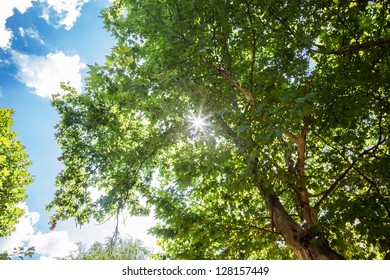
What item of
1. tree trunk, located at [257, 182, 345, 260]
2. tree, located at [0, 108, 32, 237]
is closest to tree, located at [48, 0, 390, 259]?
tree trunk, located at [257, 182, 345, 260]

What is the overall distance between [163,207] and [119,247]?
68.3 inches

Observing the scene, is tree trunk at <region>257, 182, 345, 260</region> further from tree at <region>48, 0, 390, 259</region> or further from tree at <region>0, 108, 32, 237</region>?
tree at <region>0, 108, 32, 237</region>

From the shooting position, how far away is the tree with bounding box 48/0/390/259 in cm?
→ 488

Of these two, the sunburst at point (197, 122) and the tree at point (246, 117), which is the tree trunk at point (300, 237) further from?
the sunburst at point (197, 122)

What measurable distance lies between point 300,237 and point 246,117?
9.84 feet

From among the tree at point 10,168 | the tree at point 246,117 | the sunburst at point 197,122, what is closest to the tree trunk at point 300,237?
the tree at point 246,117

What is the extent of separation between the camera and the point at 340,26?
6570 millimetres

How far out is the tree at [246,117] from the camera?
4875mm

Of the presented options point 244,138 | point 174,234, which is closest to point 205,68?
point 244,138

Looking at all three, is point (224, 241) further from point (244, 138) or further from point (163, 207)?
point (244, 138)

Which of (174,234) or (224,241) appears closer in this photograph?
(174,234)

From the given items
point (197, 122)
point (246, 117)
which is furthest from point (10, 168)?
point (246, 117)

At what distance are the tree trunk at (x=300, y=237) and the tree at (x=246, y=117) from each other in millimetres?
25

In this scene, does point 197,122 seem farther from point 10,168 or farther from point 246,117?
point 10,168
